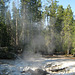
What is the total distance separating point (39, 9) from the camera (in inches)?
853

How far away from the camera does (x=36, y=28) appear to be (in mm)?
20062

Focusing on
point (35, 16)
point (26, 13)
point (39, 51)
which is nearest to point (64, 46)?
point (39, 51)

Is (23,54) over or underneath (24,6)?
underneath

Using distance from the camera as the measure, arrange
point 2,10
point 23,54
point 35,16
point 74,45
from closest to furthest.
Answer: point 23,54
point 2,10
point 74,45
point 35,16

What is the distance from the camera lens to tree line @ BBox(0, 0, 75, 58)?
52.4 feet

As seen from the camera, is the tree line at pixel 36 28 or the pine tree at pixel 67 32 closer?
the tree line at pixel 36 28

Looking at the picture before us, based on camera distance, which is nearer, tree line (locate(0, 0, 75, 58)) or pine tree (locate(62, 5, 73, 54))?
tree line (locate(0, 0, 75, 58))

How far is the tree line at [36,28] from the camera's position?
52.4ft

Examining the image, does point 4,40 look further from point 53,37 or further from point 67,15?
point 67,15

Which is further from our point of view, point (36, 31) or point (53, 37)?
point (53, 37)

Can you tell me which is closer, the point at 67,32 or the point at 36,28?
the point at 36,28

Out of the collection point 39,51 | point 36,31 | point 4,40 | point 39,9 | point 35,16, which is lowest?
point 39,51

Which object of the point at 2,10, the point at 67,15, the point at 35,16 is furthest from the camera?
the point at 67,15

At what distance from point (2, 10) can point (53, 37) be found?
9692mm
